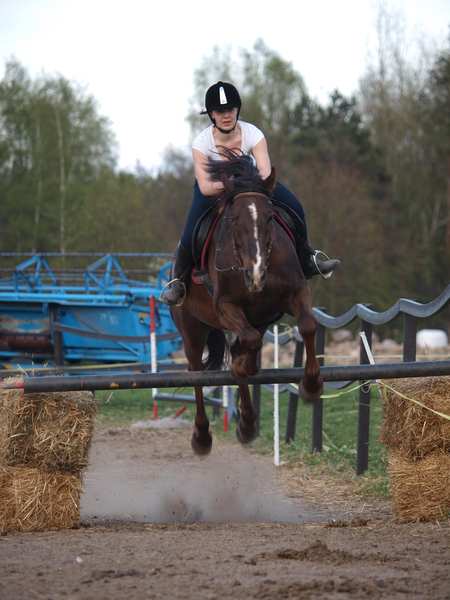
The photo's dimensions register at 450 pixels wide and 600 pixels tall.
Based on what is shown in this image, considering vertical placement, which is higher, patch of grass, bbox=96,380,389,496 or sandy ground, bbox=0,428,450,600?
sandy ground, bbox=0,428,450,600

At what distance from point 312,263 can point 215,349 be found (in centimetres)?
179

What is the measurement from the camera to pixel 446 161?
3497 centimetres

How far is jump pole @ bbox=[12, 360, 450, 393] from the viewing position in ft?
19.1

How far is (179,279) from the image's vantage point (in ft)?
23.9

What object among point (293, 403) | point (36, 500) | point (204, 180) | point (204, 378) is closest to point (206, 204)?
point (204, 180)

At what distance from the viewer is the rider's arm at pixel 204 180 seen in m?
6.54

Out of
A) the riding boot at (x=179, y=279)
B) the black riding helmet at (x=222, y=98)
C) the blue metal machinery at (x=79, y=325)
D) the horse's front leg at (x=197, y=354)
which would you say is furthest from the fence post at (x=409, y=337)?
the blue metal machinery at (x=79, y=325)

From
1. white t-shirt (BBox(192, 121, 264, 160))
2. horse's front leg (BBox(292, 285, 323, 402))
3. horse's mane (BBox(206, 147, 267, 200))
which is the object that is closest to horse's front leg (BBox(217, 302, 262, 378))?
horse's front leg (BBox(292, 285, 323, 402))

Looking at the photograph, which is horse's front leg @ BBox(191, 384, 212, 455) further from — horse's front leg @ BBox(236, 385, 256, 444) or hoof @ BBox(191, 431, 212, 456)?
horse's front leg @ BBox(236, 385, 256, 444)

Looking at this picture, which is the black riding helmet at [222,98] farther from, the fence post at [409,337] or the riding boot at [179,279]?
the fence post at [409,337]

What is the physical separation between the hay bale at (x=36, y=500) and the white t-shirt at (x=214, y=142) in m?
2.58

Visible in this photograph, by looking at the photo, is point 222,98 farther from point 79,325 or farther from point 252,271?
point 79,325

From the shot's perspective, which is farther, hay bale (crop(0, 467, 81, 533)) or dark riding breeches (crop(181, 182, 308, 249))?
dark riding breeches (crop(181, 182, 308, 249))

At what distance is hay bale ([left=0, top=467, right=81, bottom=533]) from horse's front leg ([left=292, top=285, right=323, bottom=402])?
68.0 inches
